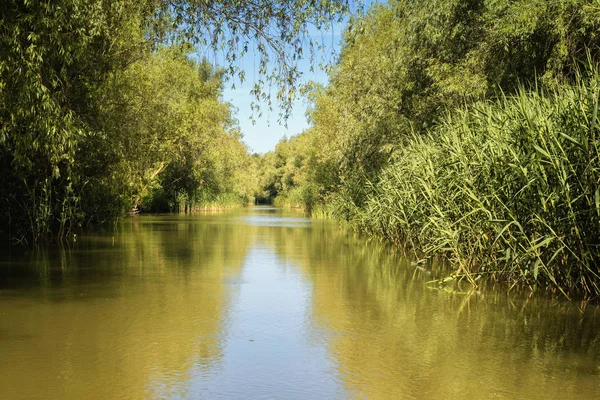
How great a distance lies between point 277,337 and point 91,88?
334 inches

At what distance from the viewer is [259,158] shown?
9669cm

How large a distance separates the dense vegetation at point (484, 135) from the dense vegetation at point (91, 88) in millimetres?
1965

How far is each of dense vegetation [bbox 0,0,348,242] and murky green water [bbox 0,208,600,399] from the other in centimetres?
254

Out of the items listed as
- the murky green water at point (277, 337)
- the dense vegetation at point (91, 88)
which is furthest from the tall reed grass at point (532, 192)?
the dense vegetation at point (91, 88)

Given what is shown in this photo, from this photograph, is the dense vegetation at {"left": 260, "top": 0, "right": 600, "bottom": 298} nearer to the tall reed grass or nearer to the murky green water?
the tall reed grass

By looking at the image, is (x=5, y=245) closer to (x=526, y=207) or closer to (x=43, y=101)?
(x=43, y=101)

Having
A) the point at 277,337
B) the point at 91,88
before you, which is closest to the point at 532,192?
the point at 277,337

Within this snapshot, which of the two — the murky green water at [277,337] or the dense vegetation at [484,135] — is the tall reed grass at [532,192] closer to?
the dense vegetation at [484,135]

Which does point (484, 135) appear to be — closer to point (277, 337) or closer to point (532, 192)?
point (532, 192)

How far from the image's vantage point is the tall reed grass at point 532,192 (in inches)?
275

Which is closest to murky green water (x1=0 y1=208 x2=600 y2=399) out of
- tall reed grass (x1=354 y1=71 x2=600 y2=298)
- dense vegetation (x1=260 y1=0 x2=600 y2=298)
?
tall reed grass (x1=354 y1=71 x2=600 y2=298)

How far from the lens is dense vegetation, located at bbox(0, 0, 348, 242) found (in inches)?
313

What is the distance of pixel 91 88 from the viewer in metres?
12.7

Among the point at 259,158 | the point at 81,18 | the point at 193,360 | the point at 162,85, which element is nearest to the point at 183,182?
the point at 162,85
